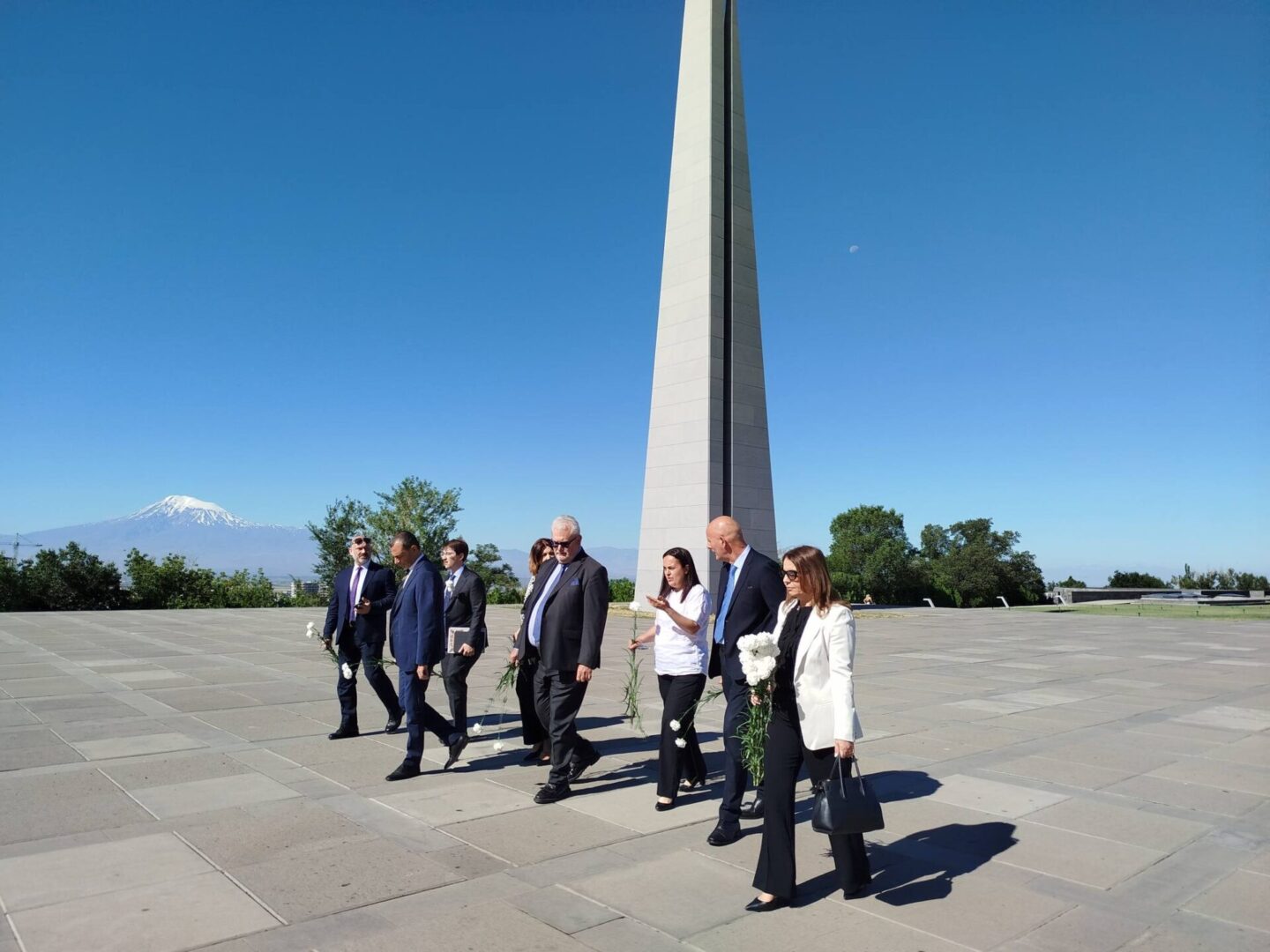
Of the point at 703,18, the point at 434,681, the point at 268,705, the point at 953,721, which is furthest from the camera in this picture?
the point at 703,18

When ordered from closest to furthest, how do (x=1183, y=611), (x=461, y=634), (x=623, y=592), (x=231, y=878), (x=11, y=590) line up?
(x=231, y=878)
(x=461, y=634)
(x=11, y=590)
(x=623, y=592)
(x=1183, y=611)

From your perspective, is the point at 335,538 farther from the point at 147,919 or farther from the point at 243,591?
the point at 147,919

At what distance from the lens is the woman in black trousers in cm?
717

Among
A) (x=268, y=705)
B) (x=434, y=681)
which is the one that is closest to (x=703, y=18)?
(x=434, y=681)

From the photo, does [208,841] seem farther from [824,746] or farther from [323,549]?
[323,549]

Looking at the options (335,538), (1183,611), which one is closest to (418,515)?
(335,538)

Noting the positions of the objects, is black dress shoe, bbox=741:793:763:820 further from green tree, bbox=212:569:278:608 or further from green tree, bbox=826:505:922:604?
green tree, bbox=826:505:922:604

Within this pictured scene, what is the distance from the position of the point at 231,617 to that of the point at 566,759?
21429mm

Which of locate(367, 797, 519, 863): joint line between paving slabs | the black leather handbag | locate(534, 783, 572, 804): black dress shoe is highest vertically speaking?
the black leather handbag

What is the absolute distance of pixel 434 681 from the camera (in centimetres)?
1223

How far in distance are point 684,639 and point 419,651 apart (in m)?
2.12

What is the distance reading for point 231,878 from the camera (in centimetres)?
438

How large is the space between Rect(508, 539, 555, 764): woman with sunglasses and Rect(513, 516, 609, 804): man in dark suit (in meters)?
0.42

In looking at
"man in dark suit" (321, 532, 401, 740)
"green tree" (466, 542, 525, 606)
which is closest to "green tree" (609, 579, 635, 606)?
"green tree" (466, 542, 525, 606)
